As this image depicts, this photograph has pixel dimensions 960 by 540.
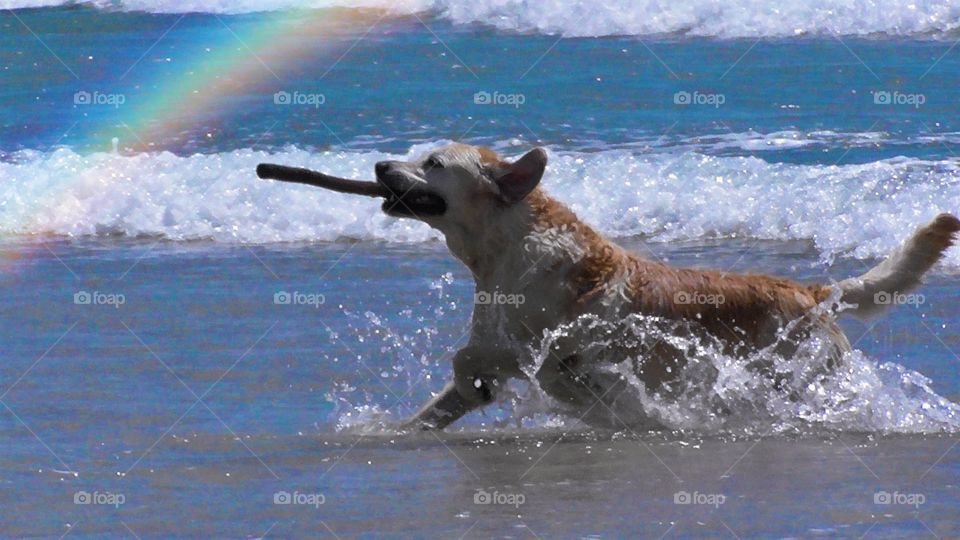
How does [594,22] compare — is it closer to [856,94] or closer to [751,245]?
[856,94]

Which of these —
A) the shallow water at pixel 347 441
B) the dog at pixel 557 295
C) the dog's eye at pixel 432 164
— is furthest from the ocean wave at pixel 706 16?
the dog's eye at pixel 432 164

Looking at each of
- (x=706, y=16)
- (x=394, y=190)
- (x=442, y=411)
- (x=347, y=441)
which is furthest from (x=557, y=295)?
(x=706, y=16)

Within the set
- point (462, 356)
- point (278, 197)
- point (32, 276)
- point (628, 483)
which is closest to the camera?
point (628, 483)

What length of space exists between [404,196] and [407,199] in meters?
0.02

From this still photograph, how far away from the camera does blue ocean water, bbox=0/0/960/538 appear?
6207 millimetres

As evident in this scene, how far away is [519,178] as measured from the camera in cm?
755

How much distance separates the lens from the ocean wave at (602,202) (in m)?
13.6

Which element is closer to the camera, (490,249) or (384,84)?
(490,249)

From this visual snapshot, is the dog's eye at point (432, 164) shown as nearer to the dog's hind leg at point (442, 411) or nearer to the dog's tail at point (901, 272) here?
the dog's hind leg at point (442, 411)

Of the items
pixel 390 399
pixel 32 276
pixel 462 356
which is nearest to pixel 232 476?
pixel 462 356

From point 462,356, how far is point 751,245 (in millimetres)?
6261

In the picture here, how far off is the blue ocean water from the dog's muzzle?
3.37 feet

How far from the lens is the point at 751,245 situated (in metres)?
13.3

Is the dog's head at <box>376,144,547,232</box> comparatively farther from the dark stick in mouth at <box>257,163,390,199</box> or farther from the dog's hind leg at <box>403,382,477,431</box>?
the dog's hind leg at <box>403,382,477,431</box>
